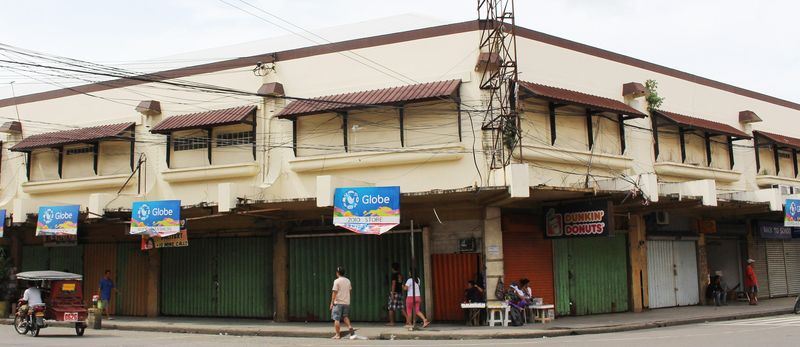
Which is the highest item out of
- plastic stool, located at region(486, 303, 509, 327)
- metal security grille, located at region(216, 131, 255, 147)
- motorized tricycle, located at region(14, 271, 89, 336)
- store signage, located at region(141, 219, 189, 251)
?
metal security grille, located at region(216, 131, 255, 147)

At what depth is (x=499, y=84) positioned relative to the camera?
18.9m

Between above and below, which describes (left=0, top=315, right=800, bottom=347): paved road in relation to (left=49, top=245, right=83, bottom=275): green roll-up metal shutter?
below

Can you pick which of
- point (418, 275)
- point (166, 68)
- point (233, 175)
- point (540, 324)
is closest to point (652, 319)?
point (540, 324)

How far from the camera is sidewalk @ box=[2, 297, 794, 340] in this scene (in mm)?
17016

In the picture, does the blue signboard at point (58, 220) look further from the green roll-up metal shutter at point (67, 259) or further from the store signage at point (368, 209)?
the store signage at point (368, 209)

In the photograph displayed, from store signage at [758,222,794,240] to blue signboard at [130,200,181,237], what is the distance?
69.0ft

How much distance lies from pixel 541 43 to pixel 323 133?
6.66m

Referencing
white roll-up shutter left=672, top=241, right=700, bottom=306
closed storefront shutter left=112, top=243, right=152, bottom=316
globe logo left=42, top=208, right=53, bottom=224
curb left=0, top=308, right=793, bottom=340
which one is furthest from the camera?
white roll-up shutter left=672, top=241, right=700, bottom=306

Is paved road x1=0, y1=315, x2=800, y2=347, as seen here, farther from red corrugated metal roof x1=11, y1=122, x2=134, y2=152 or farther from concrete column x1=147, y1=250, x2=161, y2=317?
red corrugated metal roof x1=11, y1=122, x2=134, y2=152

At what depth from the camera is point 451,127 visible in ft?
63.5

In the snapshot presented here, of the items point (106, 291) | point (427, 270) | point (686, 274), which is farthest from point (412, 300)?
point (686, 274)

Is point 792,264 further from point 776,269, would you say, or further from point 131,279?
point 131,279

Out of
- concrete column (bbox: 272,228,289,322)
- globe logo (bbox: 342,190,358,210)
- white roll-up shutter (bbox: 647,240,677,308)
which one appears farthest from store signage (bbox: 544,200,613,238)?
concrete column (bbox: 272,228,289,322)

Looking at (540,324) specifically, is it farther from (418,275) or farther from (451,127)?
(451,127)
